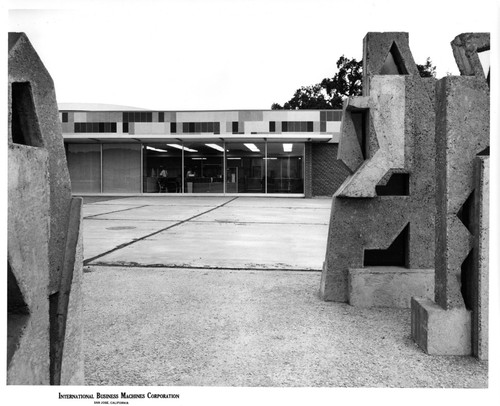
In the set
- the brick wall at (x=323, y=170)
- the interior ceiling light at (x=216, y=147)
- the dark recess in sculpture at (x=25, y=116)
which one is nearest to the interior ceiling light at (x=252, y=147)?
the interior ceiling light at (x=216, y=147)

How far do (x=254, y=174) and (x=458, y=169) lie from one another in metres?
20.1

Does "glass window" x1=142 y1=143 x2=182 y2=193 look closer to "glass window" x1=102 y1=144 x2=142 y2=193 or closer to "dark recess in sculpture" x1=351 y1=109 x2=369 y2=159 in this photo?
"glass window" x1=102 y1=144 x2=142 y2=193

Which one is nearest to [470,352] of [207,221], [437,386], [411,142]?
[437,386]

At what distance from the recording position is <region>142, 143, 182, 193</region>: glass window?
2291cm

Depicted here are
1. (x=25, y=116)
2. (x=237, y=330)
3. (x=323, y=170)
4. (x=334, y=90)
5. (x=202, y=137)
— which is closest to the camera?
(x=25, y=116)

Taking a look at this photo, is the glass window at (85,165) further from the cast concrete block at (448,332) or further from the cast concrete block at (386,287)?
the cast concrete block at (448,332)

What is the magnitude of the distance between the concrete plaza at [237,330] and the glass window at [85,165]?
708 inches

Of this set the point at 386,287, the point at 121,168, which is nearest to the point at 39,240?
the point at 386,287

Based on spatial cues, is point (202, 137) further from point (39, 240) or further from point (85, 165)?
point (39, 240)

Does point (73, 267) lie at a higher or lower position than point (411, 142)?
lower

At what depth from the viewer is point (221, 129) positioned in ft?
70.5

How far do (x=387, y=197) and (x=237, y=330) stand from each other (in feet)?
5.73

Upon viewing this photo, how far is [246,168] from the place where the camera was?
22.7m
